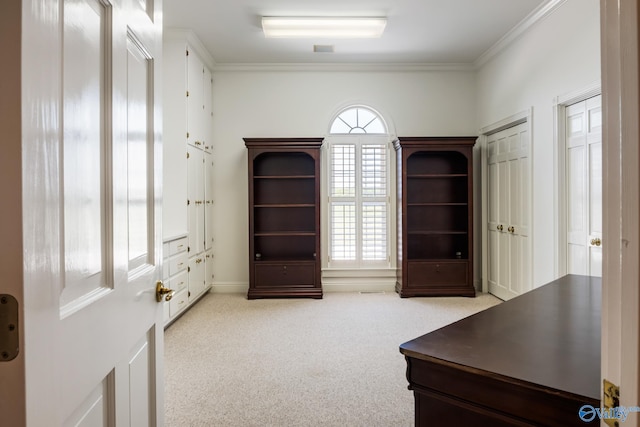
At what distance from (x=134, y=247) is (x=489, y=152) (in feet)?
15.7

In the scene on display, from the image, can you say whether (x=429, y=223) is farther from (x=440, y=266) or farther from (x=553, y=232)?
(x=553, y=232)

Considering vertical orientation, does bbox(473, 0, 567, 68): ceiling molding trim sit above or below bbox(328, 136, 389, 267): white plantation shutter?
above

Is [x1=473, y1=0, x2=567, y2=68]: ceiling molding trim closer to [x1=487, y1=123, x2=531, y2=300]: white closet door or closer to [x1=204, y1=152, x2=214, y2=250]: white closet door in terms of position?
[x1=487, y1=123, x2=531, y2=300]: white closet door

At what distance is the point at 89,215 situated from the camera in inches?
28.5

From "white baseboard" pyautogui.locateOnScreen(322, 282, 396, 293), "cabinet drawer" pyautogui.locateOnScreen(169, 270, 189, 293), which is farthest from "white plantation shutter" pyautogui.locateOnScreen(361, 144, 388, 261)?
"cabinet drawer" pyautogui.locateOnScreen(169, 270, 189, 293)

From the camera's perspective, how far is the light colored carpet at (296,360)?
2.09m

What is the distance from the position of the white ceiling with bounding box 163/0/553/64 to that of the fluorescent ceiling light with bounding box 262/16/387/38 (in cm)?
6

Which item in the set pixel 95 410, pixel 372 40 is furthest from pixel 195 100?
pixel 95 410

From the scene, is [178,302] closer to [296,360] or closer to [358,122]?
[296,360]

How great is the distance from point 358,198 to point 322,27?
7.15 feet

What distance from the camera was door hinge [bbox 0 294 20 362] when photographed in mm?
489

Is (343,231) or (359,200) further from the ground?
(359,200)

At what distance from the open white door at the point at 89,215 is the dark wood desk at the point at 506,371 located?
0.79 meters

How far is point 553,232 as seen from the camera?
3391mm
